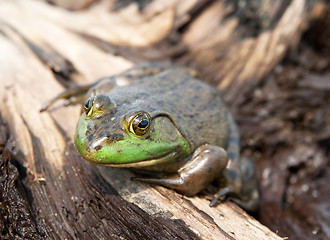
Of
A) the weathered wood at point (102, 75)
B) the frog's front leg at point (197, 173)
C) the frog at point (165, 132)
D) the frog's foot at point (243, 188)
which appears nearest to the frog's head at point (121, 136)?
the frog at point (165, 132)

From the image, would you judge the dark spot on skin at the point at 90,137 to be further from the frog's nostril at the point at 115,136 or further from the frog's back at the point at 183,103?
the frog's back at the point at 183,103

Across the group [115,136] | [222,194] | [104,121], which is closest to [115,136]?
[115,136]

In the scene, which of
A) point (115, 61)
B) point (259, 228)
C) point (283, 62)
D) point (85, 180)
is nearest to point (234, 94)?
point (283, 62)

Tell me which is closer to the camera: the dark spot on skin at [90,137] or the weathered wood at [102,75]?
the dark spot on skin at [90,137]

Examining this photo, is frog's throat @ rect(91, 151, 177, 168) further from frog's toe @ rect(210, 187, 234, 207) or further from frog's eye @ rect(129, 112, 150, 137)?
frog's toe @ rect(210, 187, 234, 207)

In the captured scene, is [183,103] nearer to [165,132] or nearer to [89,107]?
[165,132]

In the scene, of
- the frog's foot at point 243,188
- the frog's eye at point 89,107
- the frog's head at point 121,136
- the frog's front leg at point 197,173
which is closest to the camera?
the frog's head at point 121,136

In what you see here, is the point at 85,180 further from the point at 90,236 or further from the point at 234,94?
the point at 234,94
